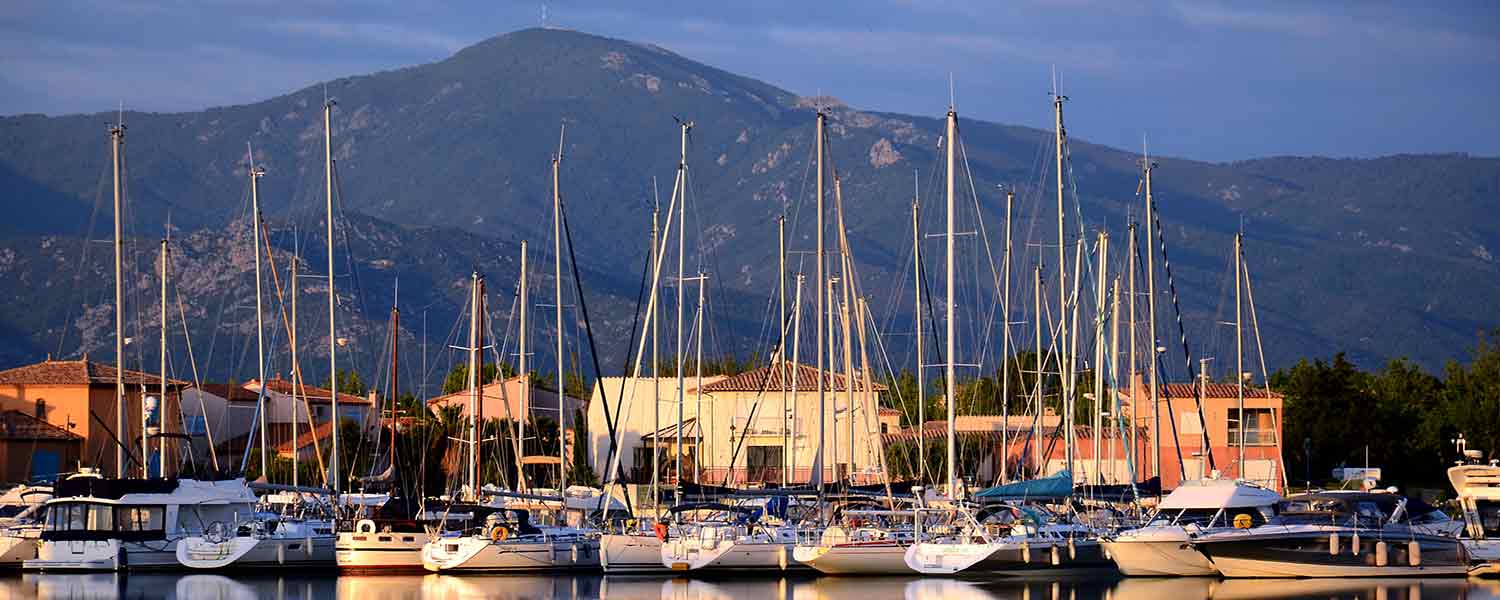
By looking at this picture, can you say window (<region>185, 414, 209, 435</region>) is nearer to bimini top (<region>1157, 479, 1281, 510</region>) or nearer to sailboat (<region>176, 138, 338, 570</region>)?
sailboat (<region>176, 138, 338, 570</region>)

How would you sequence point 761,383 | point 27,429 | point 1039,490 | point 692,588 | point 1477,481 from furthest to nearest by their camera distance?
point 27,429 → point 761,383 → point 1039,490 → point 1477,481 → point 692,588

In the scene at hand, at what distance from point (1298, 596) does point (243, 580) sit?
26.1 meters

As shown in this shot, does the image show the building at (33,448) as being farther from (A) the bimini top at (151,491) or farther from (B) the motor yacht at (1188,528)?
(B) the motor yacht at (1188,528)

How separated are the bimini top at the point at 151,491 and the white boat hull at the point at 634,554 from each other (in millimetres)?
10276

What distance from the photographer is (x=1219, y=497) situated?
162 ft

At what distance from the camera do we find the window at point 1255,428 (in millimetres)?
79312

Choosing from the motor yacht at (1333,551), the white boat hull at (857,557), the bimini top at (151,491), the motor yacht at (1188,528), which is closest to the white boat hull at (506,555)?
the bimini top at (151,491)

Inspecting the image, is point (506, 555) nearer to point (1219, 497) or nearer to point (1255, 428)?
point (1219, 497)

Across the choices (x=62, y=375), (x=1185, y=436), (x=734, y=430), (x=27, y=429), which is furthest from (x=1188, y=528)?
(x=62, y=375)

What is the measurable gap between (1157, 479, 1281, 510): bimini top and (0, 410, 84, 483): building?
173ft

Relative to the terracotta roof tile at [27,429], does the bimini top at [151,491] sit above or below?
below

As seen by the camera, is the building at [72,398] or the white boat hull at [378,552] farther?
the building at [72,398]

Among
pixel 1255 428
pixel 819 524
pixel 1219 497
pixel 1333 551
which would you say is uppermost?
pixel 1255 428

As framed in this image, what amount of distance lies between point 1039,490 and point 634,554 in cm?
1192
